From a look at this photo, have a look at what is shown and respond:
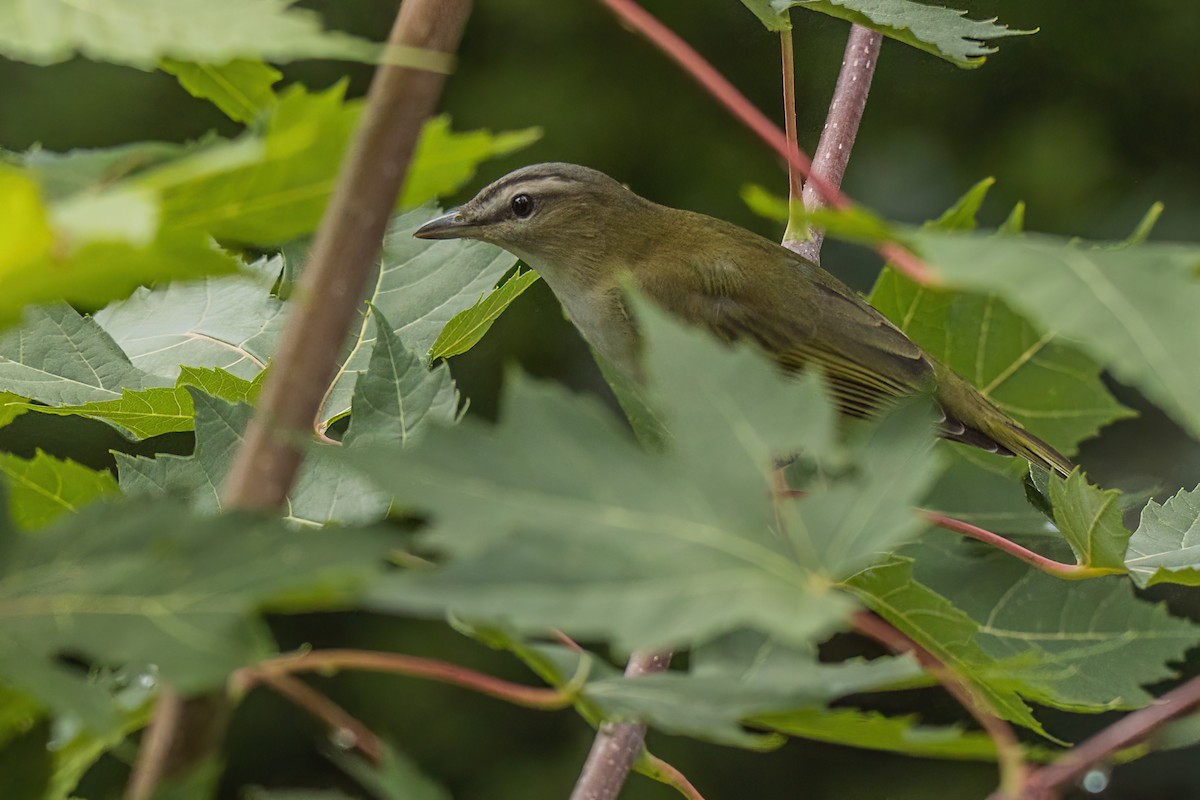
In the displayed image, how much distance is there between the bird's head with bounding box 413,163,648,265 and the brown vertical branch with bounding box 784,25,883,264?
560 millimetres

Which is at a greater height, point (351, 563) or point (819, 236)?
point (819, 236)

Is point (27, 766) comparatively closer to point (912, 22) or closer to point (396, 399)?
point (396, 399)

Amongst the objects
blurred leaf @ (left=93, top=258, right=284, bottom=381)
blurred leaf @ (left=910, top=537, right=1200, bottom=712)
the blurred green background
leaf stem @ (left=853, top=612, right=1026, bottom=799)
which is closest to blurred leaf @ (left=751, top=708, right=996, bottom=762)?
leaf stem @ (left=853, top=612, right=1026, bottom=799)

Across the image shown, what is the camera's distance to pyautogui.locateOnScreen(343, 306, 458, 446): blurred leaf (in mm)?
563

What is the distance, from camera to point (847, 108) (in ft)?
2.97

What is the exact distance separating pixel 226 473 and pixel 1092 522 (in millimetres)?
382

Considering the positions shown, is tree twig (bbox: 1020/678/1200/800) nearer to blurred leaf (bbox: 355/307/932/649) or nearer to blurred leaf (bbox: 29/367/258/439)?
blurred leaf (bbox: 355/307/932/649)

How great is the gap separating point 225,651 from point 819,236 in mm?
723

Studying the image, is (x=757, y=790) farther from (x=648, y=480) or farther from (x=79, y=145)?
(x=648, y=480)

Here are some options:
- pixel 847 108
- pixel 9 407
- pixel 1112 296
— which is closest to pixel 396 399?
pixel 9 407

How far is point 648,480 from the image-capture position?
1.13ft

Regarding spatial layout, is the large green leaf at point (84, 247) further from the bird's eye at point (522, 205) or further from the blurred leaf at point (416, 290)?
the bird's eye at point (522, 205)

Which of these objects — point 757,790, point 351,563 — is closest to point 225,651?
point 351,563

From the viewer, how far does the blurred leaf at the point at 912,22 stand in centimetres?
66
